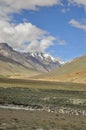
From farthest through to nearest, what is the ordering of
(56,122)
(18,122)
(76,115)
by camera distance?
(76,115) → (56,122) → (18,122)

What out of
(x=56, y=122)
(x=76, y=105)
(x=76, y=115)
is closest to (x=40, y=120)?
(x=56, y=122)

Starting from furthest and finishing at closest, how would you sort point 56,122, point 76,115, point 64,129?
1. point 76,115
2. point 56,122
3. point 64,129

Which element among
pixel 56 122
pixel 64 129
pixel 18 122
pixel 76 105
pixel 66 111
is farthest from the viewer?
pixel 76 105

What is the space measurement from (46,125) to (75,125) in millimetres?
3284

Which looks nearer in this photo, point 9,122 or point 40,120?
point 9,122

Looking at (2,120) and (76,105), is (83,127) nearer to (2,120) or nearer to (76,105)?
(2,120)

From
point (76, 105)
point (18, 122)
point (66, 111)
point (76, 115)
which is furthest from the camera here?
point (76, 105)

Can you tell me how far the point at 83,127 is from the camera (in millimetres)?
33250

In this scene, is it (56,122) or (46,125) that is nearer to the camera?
(46,125)

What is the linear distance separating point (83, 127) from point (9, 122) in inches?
273

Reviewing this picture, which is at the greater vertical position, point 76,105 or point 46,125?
point 76,105

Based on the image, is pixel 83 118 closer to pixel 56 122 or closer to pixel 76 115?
pixel 76 115

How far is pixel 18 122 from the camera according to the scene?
3344 centimetres

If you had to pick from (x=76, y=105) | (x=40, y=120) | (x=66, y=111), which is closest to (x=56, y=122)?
(x=40, y=120)
